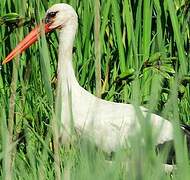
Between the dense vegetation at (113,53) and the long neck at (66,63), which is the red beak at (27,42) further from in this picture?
the long neck at (66,63)

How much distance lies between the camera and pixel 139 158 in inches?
91.4

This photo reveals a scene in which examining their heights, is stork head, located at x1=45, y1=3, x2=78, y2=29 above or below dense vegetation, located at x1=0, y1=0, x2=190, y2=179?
above

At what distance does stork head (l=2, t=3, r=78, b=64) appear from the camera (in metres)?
4.92

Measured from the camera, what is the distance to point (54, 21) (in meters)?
5.34

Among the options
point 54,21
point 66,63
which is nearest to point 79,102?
point 66,63

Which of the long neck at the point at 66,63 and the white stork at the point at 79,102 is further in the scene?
the long neck at the point at 66,63

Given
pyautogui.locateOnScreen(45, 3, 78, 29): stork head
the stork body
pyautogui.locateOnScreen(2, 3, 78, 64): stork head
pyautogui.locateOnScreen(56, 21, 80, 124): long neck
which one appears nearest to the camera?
the stork body

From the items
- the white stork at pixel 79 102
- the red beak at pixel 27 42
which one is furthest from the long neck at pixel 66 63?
the red beak at pixel 27 42

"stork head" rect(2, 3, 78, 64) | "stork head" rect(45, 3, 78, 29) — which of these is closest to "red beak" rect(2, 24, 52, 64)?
"stork head" rect(2, 3, 78, 64)

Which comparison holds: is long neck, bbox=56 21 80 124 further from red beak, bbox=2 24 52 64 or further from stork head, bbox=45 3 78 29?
red beak, bbox=2 24 52 64

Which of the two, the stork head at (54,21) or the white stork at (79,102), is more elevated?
the stork head at (54,21)

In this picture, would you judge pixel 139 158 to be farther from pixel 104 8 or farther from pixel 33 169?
pixel 104 8

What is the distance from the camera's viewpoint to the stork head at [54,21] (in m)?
4.92

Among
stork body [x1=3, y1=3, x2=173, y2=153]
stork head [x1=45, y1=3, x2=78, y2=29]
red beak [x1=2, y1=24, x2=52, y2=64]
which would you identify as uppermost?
stork head [x1=45, y1=3, x2=78, y2=29]
